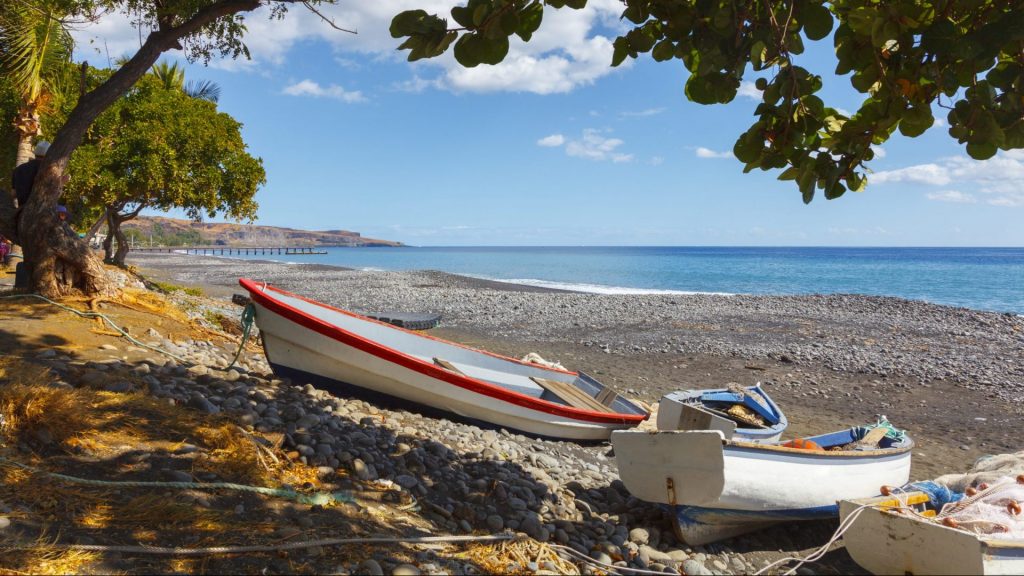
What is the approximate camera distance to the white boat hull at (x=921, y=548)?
403 centimetres

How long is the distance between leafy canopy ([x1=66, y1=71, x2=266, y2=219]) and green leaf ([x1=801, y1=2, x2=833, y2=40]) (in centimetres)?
1915

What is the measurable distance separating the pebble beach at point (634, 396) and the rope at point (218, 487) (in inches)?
33.1

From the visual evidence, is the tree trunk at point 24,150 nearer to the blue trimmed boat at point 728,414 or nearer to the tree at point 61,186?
the tree at point 61,186

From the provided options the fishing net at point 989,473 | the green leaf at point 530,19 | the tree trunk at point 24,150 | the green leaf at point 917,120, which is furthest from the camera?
the tree trunk at point 24,150

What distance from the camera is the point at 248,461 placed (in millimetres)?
4812

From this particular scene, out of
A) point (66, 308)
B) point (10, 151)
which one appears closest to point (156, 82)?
point (10, 151)

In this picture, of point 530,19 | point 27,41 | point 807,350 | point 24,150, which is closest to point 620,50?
point 530,19

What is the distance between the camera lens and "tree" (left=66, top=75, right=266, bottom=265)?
17.4 m

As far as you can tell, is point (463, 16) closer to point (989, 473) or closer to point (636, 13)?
point (636, 13)

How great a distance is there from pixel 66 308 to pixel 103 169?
11285 millimetres

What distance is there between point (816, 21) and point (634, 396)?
10013 mm

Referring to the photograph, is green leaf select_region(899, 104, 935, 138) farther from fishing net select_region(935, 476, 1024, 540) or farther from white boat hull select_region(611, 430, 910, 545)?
fishing net select_region(935, 476, 1024, 540)

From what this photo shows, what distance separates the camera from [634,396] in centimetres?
1202

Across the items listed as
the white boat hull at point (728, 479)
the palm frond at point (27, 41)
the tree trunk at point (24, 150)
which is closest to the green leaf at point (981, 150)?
the white boat hull at point (728, 479)
